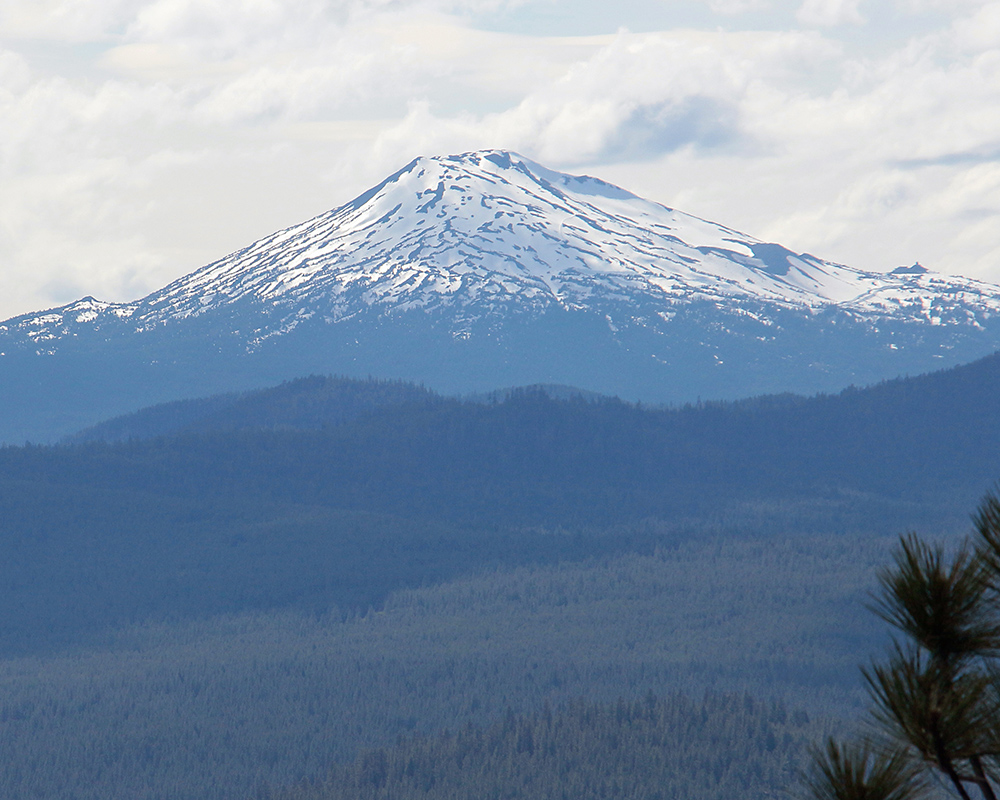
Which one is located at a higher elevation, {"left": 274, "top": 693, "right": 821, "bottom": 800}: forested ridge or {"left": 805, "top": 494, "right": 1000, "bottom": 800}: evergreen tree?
{"left": 805, "top": 494, "right": 1000, "bottom": 800}: evergreen tree

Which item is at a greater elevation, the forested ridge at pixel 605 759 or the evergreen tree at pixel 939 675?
the evergreen tree at pixel 939 675

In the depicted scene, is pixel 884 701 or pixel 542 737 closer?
pixel 884 701

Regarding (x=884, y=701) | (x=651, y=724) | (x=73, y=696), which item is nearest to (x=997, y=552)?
(x=884, y=701)

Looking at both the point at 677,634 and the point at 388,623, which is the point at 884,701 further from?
the point at 388,623

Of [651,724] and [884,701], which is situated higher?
[884,701]

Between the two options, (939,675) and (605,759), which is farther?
(605,759)

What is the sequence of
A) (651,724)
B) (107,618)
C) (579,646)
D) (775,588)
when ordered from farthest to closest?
(107,618)
(775,588)
(579,646)
(651,724)

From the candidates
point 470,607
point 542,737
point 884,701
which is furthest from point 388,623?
point 884,701

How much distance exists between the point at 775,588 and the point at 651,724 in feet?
238

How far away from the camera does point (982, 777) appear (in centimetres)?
923

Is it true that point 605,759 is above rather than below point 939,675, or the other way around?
below

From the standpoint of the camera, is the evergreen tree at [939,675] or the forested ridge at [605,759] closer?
the evergreen tree at [939,675]

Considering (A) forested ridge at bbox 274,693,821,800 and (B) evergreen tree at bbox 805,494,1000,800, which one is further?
(A) forested ridge at bbox 274,693,821,800

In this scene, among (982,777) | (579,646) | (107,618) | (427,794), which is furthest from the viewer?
(107,618)
